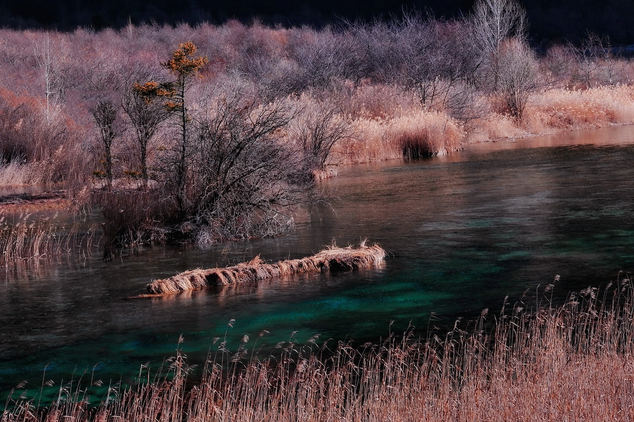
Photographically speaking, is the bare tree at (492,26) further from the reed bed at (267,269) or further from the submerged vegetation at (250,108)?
the reed bed at (267,269)

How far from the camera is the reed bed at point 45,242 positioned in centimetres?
1900

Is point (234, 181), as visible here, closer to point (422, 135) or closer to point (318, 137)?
point (318, 137)

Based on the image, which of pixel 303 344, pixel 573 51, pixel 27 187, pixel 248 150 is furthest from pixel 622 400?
pixel 573 51

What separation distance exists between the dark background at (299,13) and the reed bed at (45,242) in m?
55.0

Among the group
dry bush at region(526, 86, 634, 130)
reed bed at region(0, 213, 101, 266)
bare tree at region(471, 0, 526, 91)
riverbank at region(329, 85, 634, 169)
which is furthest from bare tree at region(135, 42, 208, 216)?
bare tree at region(471, 0, 526, 91)

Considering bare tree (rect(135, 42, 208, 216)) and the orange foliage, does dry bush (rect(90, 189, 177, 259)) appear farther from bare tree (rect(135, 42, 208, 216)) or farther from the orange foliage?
the orange foliage

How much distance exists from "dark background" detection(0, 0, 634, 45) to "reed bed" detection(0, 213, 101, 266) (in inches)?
2167

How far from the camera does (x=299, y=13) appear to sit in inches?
3610

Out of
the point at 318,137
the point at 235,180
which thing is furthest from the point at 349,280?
the point at 318,137

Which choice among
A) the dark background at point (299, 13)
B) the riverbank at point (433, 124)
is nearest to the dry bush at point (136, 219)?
the riverbank at point (433, 124)

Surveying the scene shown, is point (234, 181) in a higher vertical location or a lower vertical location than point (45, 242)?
higher

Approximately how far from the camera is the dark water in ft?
41.0

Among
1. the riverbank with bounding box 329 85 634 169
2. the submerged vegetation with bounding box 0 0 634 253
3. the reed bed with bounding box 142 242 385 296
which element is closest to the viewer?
the reed bed with bounding box 142 242 385 296

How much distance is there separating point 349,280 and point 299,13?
7849 cm
